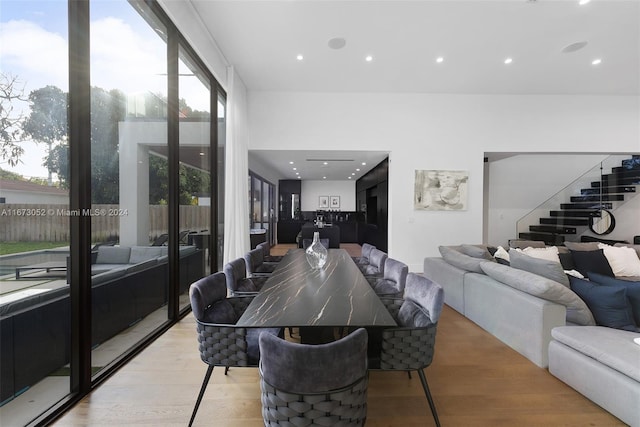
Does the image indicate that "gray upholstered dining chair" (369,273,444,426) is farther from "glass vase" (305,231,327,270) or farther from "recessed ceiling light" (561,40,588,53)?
"recessed ceiling light" (561,40,588,53)

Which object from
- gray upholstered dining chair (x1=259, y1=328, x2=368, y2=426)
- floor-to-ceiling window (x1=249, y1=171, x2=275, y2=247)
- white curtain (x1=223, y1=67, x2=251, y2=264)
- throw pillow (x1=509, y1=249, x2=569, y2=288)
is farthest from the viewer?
floor-to-ceiling window (x1=249, y1=171, x2=275, y2=247)

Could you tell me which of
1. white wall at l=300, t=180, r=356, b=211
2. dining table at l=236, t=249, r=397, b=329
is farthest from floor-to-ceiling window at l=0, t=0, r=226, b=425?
white wall at l=300, t=180, r=356, b=211

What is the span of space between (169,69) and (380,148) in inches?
154

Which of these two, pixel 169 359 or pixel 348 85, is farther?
pixel 348 85

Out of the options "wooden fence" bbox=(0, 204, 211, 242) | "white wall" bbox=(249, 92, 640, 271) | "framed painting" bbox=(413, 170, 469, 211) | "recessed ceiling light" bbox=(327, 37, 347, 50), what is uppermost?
"recessed ceiling light" bbox=(327, 37, 347, 50)

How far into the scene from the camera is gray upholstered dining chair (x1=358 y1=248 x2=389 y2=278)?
9.58ft

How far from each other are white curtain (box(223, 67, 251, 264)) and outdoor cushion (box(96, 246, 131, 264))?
1661 mm

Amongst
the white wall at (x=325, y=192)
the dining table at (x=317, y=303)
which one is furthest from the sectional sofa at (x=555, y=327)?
the white wall at (x=325, y=192)

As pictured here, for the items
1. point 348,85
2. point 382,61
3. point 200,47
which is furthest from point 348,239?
point 200,47

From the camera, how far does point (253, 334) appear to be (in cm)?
179

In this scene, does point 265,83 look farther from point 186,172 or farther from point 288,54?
point 186,172

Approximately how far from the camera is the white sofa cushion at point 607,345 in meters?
1.63

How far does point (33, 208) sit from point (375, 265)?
9.69ft

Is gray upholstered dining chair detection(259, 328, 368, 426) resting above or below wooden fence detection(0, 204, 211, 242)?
below
